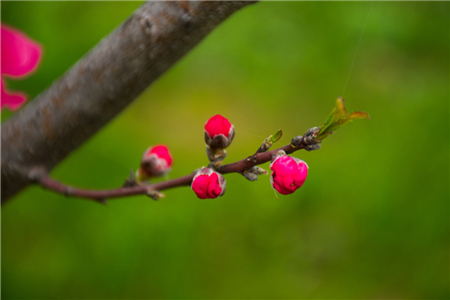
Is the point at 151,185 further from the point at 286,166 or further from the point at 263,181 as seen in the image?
the point at 263,181

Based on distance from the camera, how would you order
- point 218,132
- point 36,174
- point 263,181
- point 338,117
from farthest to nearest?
point 263,181 → point 36,174 → point 218,132 → point 338,117

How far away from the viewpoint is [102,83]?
17.5 inches

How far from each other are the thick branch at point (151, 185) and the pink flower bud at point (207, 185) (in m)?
0.02

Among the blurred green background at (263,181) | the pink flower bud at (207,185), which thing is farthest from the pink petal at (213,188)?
the blurred green background at (263,181)

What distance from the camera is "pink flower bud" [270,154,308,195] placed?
0.33 m

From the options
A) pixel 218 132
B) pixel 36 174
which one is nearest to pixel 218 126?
pixel 218 132

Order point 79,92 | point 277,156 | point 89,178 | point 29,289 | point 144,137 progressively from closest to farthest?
point 277,156
point 79,92
point 29,289
point 89,178
point 144,137

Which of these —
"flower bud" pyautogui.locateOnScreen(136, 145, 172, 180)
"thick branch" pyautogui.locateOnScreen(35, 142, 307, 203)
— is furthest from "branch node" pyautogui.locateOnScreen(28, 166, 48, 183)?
"flower bud" pyautogui.locateOnScreen(136, 145, 172, 180)

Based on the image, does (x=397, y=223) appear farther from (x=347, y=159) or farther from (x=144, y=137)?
(x=144, y=137)

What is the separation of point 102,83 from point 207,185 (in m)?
0.17

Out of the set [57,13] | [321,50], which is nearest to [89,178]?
[57,13]

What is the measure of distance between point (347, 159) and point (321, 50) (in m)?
0.43

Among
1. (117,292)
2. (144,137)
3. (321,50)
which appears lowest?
Answer: (117,292)

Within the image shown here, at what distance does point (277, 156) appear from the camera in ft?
1.12
